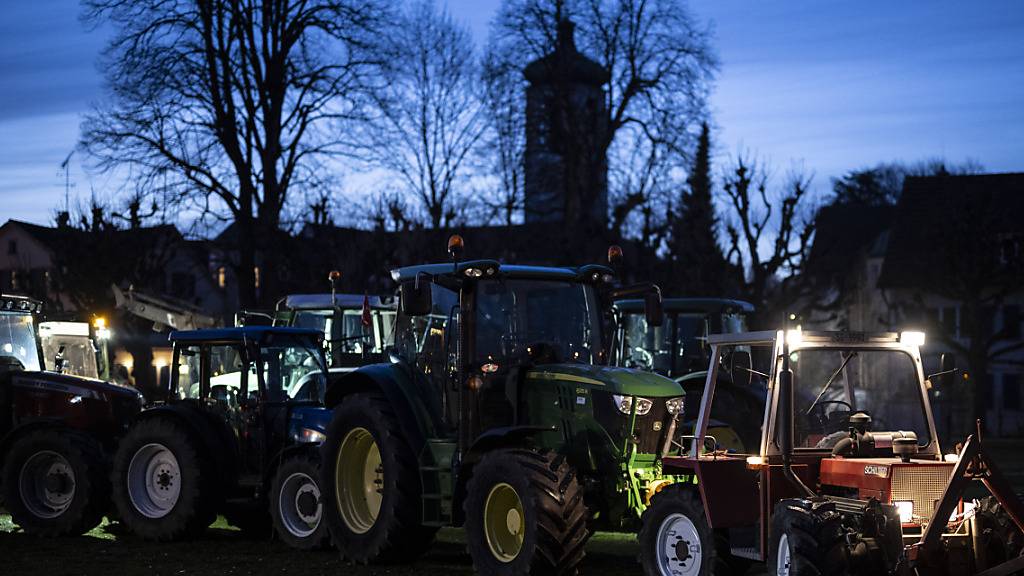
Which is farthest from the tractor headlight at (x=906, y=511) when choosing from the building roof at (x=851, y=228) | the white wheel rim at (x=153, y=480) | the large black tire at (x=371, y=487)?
the building roof at (x=851, y=228)

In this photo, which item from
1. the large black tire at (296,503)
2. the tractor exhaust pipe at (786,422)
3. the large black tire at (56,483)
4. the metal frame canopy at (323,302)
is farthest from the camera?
the metal frame canopy at (323,302)

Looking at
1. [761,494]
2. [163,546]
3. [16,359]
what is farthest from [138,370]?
[761,494]

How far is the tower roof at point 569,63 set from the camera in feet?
131

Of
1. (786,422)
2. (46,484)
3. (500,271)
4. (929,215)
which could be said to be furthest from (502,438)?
(929,215)

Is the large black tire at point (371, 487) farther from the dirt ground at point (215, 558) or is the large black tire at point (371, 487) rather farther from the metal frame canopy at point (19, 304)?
the metal frame canopy at point (19, 304)

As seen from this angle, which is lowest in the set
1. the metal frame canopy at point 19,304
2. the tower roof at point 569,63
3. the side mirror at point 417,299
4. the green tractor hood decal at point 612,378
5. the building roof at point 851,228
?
the green tractor hood decal at point 612,378

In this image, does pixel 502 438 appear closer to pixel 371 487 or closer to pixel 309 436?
pixel 371 487

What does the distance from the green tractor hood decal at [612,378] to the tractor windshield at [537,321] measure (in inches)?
12.2

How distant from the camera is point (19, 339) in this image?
16.8 meters

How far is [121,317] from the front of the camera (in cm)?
3944

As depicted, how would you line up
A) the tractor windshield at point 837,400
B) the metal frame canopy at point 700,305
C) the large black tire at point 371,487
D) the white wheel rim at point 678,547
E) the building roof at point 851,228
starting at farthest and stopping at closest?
the building roof at point 851,228 < the metal frame canopy at point 700,305 < the large black tire at point 371,487 < the white wheel rim at point 678,547 < the tractor windshield at point 837,400

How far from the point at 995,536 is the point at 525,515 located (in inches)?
133

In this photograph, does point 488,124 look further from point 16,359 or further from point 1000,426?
point 16,359

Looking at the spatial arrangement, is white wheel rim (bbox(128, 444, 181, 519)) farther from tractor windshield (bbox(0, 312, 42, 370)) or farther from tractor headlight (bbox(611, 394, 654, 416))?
tractor headlight (bbox(611, 394, 654, 416))
